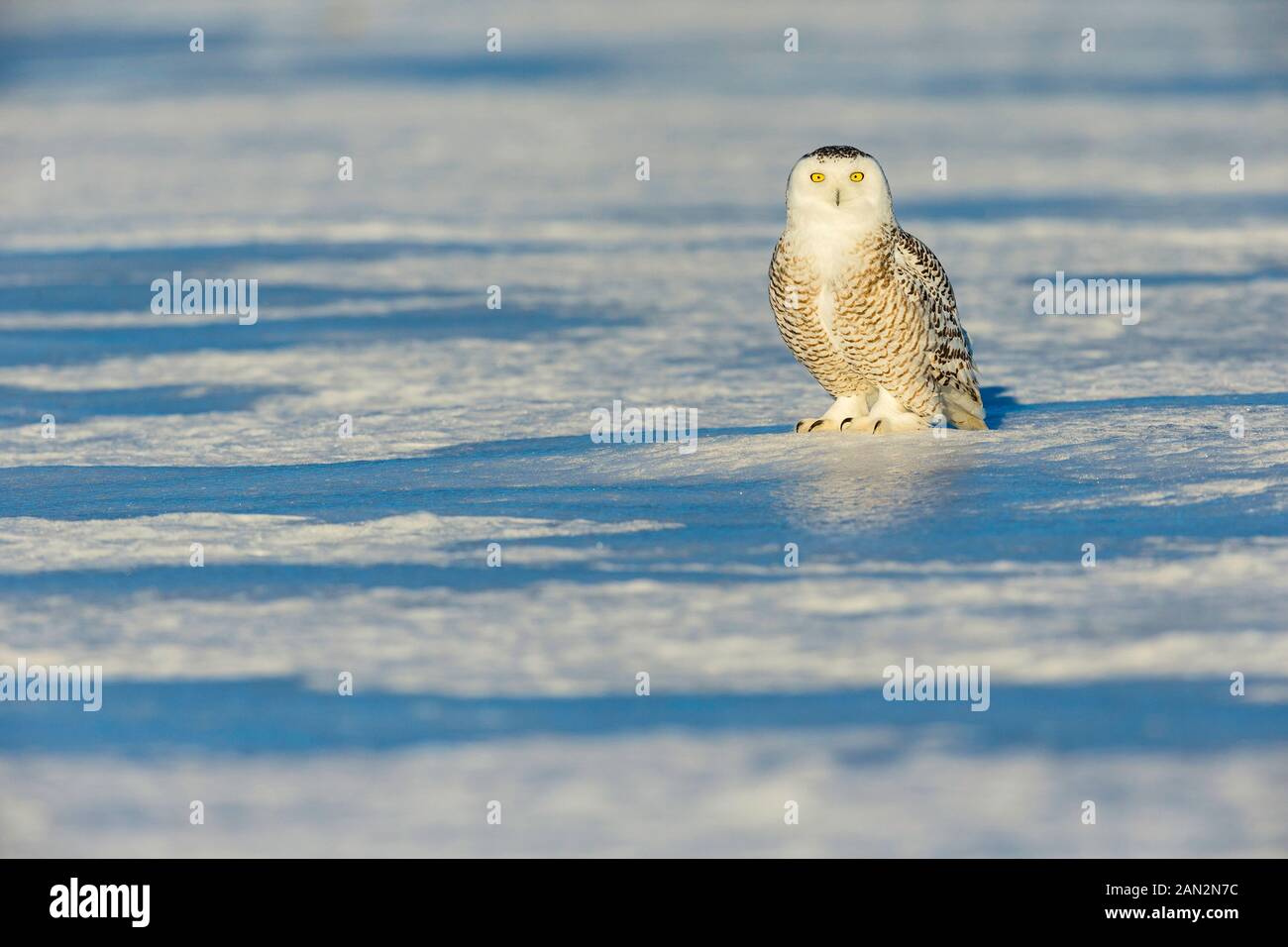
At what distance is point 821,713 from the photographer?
384 cm

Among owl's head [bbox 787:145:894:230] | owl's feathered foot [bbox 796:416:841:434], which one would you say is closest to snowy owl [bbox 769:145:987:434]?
owl's head [bbox 787:145:894:230]

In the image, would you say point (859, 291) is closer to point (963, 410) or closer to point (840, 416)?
point (840, 416)

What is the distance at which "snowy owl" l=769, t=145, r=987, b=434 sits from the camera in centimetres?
566

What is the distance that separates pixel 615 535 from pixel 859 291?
3.96 feet

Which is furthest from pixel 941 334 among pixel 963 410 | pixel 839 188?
pixel 839 188

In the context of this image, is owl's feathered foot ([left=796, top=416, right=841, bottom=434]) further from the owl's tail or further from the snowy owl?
the owl's tail

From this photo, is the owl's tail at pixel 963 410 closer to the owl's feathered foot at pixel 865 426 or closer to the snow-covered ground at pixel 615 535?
the snow-covered ground at pixel 615 535

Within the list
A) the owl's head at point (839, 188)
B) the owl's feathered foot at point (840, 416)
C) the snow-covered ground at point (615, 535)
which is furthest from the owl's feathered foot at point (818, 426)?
the owl's head at point (839, 188)

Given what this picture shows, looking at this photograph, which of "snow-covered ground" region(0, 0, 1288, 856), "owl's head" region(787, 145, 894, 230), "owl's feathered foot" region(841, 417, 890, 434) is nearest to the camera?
"snow-covered ground" region(0, 0, 1288, 856)

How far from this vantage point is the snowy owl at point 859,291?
5660mm

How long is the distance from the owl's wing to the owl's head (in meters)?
0.20

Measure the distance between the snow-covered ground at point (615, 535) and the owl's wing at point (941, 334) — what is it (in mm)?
141

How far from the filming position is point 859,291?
569cm
